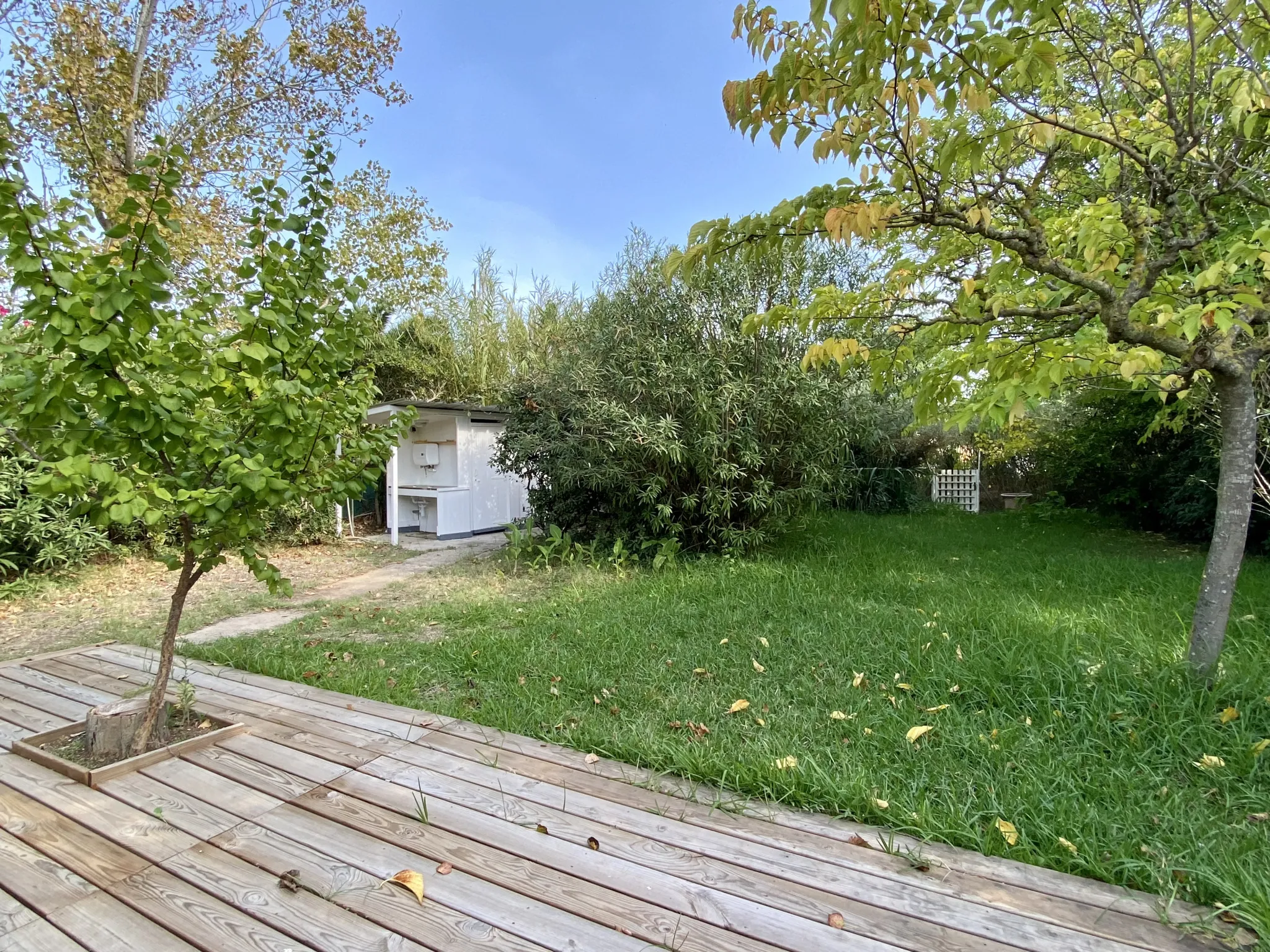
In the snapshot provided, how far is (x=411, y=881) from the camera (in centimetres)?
154

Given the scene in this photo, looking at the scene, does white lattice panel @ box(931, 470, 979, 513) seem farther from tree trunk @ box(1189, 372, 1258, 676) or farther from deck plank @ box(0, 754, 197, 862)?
deck plank @ box(0, 754, 197, 862)

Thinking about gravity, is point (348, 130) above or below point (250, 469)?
above

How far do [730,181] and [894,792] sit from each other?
18.7 ft

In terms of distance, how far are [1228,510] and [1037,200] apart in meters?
1.52

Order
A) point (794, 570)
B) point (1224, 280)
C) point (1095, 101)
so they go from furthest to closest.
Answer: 1. point (794, 570)
2. point (1095, 101)
3. point (1224, 280)

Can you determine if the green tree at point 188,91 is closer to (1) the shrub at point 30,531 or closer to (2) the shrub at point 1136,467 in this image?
(1) the shrub at point 30,531

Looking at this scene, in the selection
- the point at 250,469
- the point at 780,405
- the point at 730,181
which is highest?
the point at 730,181

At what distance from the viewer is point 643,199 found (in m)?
8.99

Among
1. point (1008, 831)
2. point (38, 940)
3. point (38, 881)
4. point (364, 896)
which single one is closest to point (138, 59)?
point (38, 881)

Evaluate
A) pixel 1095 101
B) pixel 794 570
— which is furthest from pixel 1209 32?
pixel 794 570

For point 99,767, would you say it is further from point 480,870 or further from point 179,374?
point 480,870

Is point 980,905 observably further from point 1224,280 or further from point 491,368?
point 491,368

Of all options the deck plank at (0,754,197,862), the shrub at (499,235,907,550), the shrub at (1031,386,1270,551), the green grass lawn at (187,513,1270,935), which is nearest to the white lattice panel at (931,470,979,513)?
the shrub at (1031,386,1270,551)

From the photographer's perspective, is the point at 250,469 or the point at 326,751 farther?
the point at 326,751
